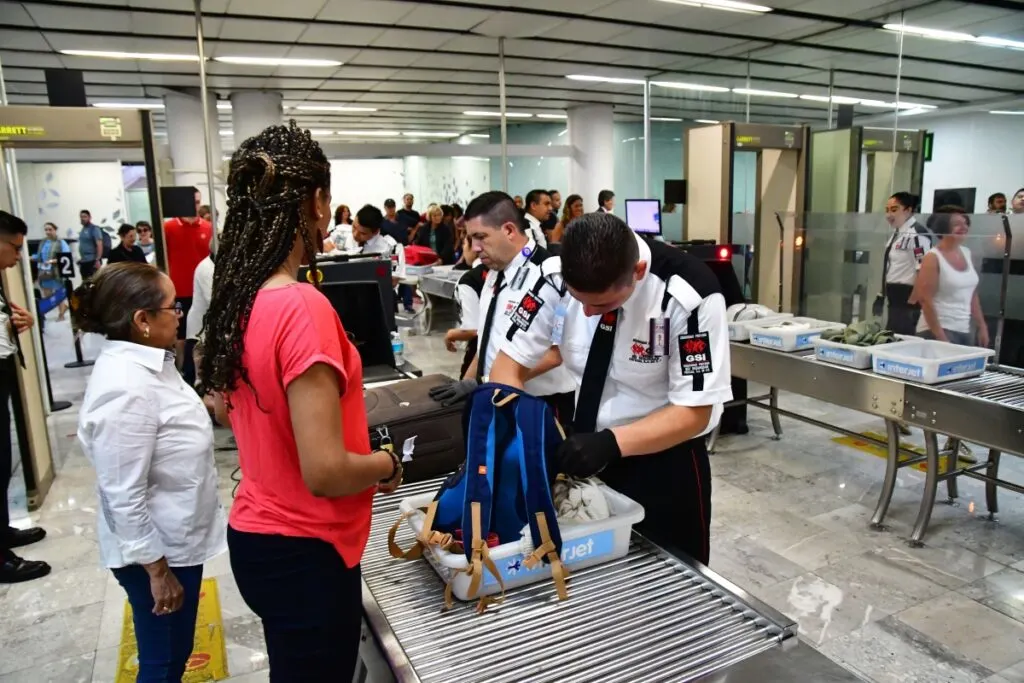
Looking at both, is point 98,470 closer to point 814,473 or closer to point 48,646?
point 48,646

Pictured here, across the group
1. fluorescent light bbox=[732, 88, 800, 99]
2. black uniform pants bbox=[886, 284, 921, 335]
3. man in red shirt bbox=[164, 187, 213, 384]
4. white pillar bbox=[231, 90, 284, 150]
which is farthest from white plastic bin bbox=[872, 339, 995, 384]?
white pillar bbox=[231, 90, 284, 150]

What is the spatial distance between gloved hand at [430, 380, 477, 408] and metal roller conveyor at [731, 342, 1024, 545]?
6.52 feet

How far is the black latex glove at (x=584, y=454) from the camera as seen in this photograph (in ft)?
4.74

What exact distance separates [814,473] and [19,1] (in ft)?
22.5

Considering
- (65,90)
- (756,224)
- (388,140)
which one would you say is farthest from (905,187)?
(388,140)

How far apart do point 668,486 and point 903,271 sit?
3102 mm

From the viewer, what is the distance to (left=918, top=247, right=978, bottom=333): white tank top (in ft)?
12.2

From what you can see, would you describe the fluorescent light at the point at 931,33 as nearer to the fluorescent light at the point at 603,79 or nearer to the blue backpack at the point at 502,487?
the fluorescent light at the point at 603,79

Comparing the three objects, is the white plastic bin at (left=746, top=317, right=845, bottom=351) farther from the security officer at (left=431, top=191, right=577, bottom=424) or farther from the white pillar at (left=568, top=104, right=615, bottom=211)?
the white pillar at (left=568, top=104, right=615, bottom=211)

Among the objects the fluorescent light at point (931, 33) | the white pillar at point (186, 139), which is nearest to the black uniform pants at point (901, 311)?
the fluorescent light at point (931, 33)

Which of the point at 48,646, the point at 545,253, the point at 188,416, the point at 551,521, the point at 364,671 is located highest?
the point at 545,253

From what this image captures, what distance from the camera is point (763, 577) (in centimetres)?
297

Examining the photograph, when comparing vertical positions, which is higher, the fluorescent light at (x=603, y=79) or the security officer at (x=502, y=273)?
the fluorescent light at (x=603, y=79)

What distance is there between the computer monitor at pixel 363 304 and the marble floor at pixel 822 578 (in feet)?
3.99
